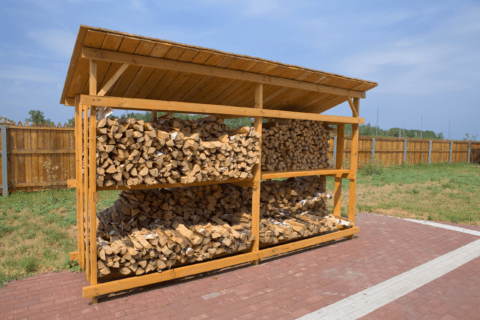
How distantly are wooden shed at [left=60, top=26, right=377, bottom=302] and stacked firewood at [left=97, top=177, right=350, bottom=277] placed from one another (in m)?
0.18

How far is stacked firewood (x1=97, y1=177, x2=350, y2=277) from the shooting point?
4.23 m

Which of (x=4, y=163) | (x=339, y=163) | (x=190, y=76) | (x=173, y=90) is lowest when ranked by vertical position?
(x=4, y=163)

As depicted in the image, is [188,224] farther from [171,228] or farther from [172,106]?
[172,106]

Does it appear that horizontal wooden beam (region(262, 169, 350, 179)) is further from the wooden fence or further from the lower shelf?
the wooden fence

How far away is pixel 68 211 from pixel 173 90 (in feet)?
17.4

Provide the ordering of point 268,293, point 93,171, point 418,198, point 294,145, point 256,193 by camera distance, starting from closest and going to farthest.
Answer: point 93,171
point 268,293
point 256,193
point 294,145
point 418,198

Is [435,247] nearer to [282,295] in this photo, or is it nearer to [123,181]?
[282,295]

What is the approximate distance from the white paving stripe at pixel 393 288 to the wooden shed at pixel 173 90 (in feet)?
5.27

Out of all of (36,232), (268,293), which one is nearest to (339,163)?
(268,293)

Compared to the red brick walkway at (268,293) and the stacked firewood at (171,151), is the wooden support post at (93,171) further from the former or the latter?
the red brick walkway at (268,293)

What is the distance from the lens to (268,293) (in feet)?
13.9

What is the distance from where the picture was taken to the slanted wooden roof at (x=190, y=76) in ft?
12.2

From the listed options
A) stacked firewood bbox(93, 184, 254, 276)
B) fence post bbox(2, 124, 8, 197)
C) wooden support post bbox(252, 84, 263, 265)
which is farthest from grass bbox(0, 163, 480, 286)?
wooden support post bbox(252, 84, 263, 265)

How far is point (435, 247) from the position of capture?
621cm
